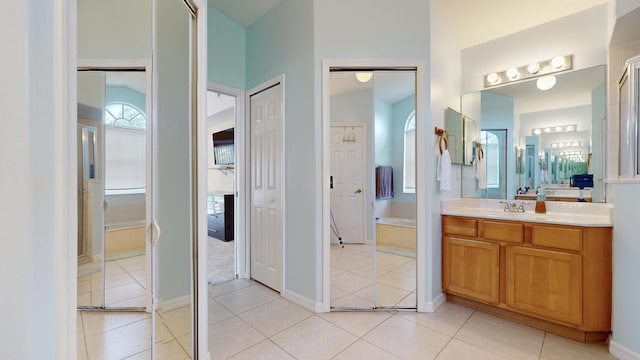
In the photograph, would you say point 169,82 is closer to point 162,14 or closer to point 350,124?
point 162,14

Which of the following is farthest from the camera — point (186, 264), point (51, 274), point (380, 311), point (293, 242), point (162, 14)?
point (293, 242)

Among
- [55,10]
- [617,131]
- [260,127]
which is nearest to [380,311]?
[260,127]

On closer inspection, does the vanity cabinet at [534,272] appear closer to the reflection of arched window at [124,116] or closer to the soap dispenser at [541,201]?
the soap dispenser at [541,201]

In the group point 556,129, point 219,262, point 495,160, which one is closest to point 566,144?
point 556,129

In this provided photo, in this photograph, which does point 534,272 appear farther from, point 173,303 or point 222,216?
point 222,216

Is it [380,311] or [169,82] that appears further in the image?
[380,311]

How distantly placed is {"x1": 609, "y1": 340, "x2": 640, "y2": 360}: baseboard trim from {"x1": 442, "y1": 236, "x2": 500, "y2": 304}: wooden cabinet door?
2.21ft

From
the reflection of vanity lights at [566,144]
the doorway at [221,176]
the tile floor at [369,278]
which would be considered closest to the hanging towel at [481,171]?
the reflection of vanity lights at [566,144]

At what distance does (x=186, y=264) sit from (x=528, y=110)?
3.34 m

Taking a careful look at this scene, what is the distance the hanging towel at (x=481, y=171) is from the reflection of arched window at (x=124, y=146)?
3.09 m

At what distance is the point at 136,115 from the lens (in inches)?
49.0

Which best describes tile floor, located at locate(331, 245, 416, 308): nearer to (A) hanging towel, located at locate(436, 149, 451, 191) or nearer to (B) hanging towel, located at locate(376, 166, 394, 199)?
(B) hanging towel, located at locate(376, 166, 394, 199)

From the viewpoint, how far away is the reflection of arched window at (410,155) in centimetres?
255

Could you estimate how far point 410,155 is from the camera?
2.63m
